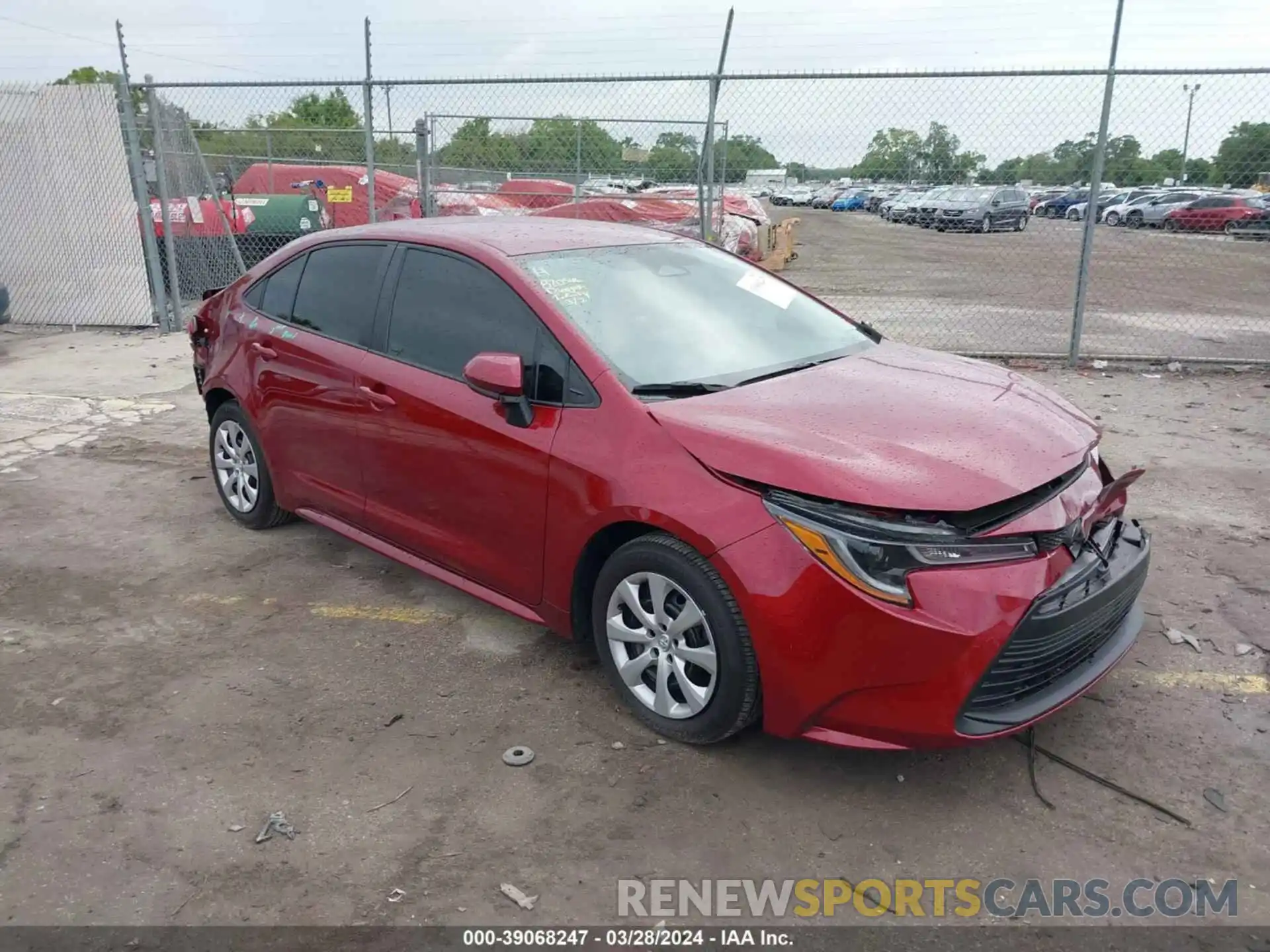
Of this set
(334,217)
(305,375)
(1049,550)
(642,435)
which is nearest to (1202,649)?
(1049,550)

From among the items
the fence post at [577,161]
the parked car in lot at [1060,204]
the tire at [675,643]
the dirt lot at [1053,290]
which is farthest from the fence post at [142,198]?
the parked car in lot at [1060,204]

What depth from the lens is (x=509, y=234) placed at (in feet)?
13.6

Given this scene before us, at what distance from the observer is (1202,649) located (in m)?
3.89

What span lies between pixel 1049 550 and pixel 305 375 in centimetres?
317

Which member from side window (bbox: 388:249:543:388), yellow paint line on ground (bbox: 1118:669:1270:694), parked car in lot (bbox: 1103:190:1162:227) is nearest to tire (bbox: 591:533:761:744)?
side window (bbox: 388:249:543:388)

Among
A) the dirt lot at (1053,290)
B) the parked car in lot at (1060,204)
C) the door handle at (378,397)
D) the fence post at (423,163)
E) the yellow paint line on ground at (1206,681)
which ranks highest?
the fence post at (423,163)

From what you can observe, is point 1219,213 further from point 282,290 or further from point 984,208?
point 282,290

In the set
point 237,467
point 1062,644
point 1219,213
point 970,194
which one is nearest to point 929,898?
point 1062,644

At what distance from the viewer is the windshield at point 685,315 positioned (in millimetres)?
3586

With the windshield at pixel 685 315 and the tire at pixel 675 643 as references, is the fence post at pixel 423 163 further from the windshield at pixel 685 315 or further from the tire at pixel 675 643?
the tire at pixel 675 643

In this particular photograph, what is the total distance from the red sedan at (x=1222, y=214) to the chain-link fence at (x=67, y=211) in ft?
40.5

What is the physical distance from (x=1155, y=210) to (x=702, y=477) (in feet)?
61.2

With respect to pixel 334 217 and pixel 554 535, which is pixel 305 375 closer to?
pixel 554 535
